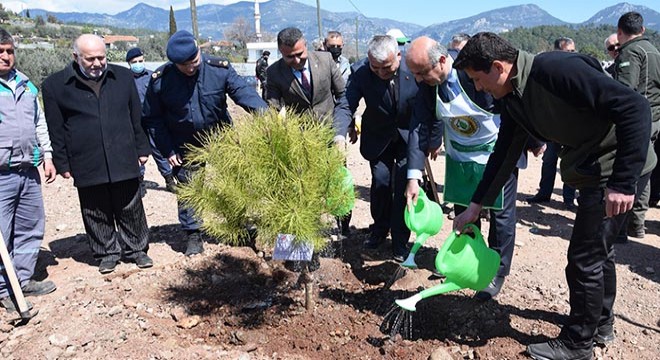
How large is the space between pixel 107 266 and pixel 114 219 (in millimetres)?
395

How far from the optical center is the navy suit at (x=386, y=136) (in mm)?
3621

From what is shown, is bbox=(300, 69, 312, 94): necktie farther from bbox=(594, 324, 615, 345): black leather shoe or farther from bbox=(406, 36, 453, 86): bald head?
bbox=(594, 324, 615, 345): black leather shoe

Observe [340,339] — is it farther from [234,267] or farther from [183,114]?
[183,114]

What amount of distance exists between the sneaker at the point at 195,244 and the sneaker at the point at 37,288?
1031mm

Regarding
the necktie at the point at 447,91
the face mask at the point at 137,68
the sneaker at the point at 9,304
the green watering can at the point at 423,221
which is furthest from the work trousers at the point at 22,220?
the face mask at the point at 137,68

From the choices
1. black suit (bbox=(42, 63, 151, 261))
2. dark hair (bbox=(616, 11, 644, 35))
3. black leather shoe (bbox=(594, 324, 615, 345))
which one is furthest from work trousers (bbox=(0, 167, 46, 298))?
dark hair (bbox=(616, 11, 644, 35))

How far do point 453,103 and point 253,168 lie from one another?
140cm

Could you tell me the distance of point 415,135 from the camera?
3.30 metres

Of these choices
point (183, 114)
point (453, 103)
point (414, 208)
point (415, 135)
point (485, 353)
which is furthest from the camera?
point (183, 114)

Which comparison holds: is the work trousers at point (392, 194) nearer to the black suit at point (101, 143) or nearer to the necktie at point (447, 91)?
the necktie at point (447, 91)

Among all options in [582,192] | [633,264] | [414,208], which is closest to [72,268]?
[414,208]

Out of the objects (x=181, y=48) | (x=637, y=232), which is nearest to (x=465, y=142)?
(x=181, y=48)

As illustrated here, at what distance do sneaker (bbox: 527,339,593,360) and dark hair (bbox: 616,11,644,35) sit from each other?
2933 millimetres

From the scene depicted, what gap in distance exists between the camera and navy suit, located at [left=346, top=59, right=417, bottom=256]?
3.62 meters
